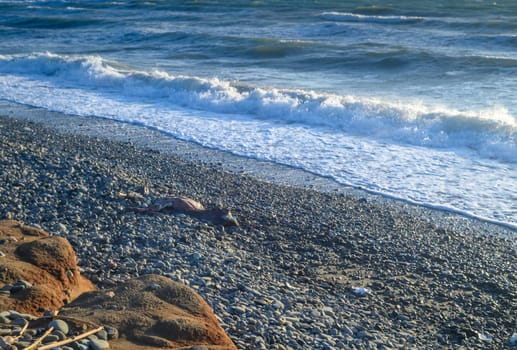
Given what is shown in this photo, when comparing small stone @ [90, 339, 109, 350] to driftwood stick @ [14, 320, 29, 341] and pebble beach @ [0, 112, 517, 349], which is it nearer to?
driftwood stick @ [14, 320, 29, 341]

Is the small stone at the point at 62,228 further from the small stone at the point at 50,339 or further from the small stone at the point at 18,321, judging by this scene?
the small stone at the point at 50,339

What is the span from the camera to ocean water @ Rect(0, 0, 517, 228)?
10.3m

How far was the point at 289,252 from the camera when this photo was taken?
254 inches

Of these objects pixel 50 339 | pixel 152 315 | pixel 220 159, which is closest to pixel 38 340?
pixel 50 339

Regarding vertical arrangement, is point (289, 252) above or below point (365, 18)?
below

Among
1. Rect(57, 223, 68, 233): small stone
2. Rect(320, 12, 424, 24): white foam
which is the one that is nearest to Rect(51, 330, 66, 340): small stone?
Rect(57, 223, 68, 233): small stone

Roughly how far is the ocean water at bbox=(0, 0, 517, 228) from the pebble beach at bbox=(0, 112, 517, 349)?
1.44m

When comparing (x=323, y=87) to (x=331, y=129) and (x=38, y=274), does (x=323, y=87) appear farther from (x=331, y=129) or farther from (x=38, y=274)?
(x=38, y=274)

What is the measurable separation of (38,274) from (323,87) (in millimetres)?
12987

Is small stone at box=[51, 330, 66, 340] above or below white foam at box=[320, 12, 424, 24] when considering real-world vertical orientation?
below

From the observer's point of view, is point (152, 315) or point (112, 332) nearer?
point (112, 332)

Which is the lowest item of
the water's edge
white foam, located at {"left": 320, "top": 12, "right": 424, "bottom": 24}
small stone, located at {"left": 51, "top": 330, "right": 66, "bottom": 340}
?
the water's edge

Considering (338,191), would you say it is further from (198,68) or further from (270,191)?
(198,68)

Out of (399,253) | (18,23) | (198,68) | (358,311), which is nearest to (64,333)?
(358,311)
